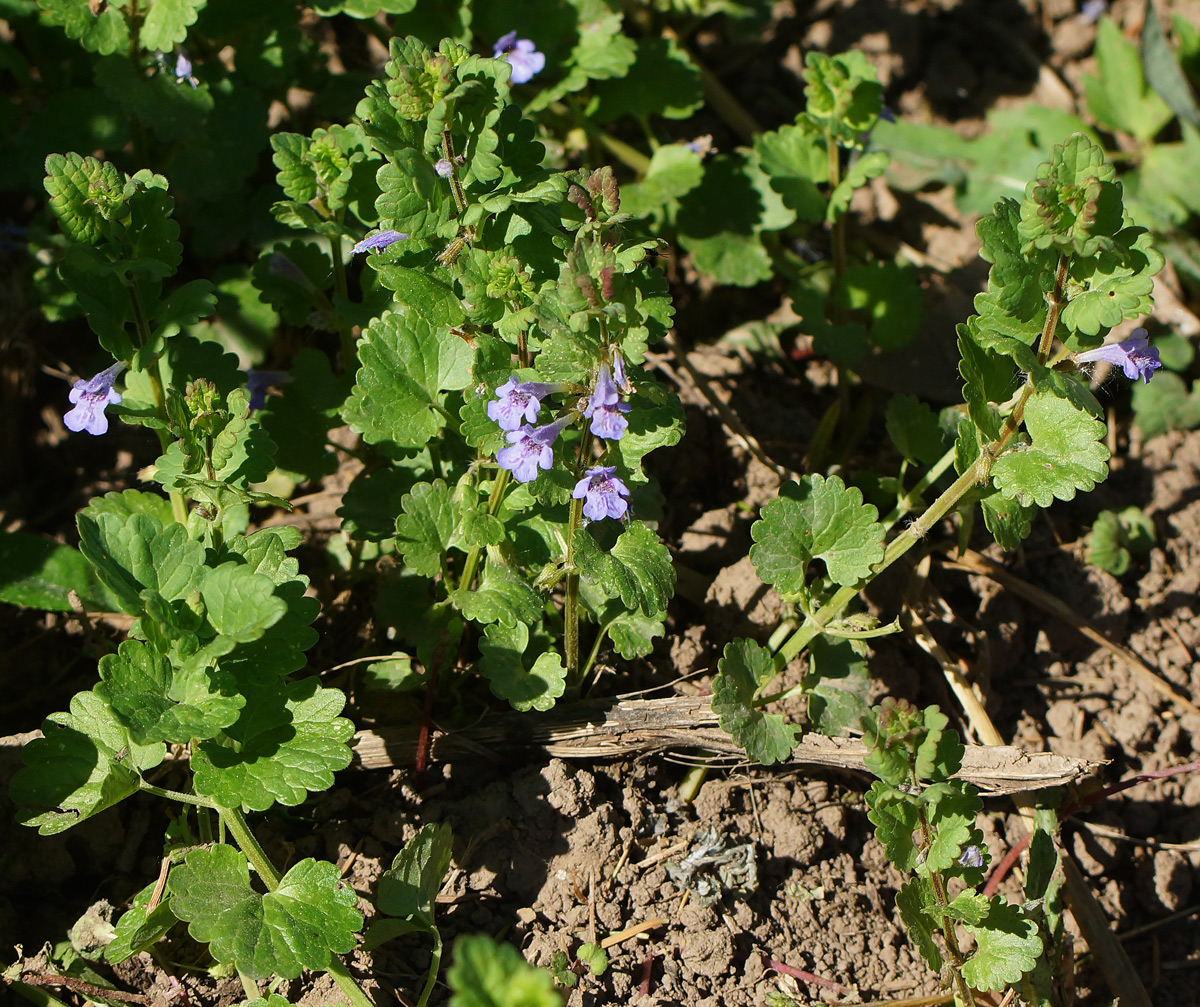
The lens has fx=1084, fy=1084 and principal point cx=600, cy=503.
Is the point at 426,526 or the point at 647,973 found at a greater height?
the point at 426,526

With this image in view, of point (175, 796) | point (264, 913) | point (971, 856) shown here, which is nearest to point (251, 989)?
point (264, 913)

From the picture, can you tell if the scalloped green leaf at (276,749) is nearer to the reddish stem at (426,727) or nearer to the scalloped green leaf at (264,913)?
the scalloped green leaf at (264,913)

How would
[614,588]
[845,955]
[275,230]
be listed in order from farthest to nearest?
[275,230], [845,955], [614,588]

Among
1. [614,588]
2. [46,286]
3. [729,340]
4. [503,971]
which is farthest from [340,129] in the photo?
[503,971]

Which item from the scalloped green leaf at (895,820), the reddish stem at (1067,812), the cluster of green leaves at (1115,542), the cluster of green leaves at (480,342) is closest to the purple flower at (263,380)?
the cluster of green leaves at (480,342)

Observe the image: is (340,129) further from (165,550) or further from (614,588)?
(614,588)

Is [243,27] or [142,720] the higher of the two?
[243,27]

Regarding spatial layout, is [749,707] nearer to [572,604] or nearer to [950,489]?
[572,604]
